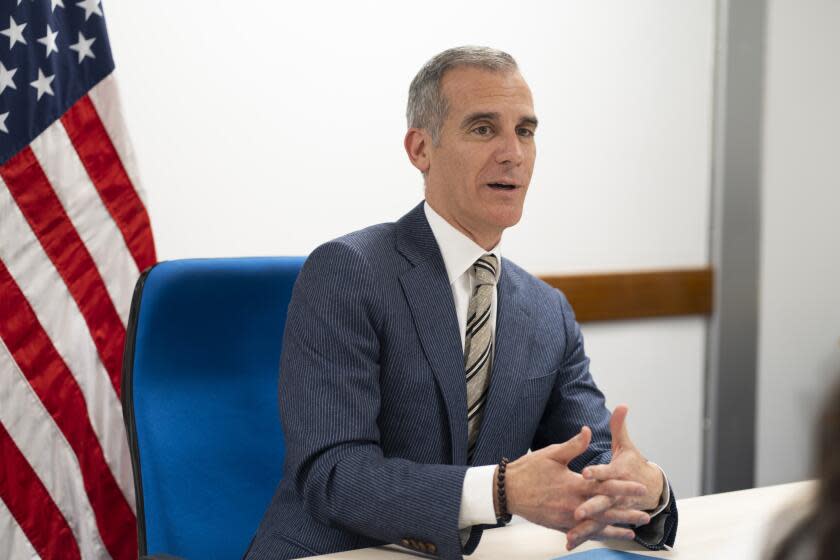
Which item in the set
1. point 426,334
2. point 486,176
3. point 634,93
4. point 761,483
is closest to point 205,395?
point 426,334

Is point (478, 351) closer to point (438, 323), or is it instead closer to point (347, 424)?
point (438, 323)

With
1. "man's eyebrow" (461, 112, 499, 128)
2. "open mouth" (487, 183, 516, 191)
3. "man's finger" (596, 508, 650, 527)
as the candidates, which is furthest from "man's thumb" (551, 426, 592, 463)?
"man's eyebrow" (461, 112, 499, 128)

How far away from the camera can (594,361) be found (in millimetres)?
3434

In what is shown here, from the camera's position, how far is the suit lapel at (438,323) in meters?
1.56

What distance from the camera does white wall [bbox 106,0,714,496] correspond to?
8.80 ft

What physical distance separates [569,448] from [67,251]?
4.70 feet

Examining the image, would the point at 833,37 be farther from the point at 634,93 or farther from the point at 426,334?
the point at 426,334

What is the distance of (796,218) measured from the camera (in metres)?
3.68

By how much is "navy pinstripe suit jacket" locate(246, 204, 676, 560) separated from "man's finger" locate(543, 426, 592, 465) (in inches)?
5.4

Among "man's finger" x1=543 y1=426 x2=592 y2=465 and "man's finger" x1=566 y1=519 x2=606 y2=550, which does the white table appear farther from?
"man's finger" x1=543 y1=426 x2=592 y2=465

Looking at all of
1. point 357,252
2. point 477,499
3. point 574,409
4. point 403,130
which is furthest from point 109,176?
point 477,499

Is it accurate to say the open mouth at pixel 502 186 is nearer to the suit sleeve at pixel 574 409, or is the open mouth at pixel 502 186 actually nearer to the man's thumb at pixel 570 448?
the suit sleeve at pixel 574 409

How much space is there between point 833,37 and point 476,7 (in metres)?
1.56

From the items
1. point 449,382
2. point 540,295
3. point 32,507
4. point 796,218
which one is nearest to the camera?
point 449,382
